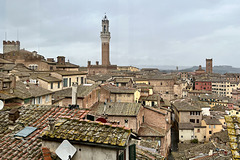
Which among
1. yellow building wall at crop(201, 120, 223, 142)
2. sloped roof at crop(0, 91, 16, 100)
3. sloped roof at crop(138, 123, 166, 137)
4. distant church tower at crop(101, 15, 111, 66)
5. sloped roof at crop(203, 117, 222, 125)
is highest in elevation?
distant church tower at crop(101, 15, 111, 66)

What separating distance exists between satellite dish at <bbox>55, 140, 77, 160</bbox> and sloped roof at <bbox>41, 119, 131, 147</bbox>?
16cm

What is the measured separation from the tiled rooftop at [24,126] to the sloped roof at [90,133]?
0.75 meters

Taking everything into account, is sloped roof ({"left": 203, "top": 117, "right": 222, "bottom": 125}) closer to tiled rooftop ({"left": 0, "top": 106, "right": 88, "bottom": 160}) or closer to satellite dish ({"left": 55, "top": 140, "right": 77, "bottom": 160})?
tiled rooftop ({"left": 0, "top": 106, "right": 88, "bottom": 160})

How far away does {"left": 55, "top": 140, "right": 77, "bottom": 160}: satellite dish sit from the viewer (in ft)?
15.3

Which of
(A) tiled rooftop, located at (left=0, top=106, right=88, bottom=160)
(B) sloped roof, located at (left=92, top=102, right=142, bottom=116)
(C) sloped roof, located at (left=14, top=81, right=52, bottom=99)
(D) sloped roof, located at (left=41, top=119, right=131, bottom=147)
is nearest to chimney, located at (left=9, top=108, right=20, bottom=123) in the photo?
(A) tiled rooftop, located at (left=0, top=106, right=88, bottom=160)

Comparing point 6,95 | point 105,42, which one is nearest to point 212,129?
point 6,95

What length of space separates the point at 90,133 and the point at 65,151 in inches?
25.5

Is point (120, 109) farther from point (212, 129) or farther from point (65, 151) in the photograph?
point (212, 129)

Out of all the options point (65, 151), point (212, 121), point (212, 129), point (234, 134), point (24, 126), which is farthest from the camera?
point (212, 121)

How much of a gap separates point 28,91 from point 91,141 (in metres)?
20.8

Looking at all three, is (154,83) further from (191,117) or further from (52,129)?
(52,129)

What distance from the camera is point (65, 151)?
4711 millimetres

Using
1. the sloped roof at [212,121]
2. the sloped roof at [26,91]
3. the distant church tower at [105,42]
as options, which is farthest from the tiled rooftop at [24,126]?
the distant church tower at [105,42]

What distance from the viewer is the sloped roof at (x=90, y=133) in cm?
462
